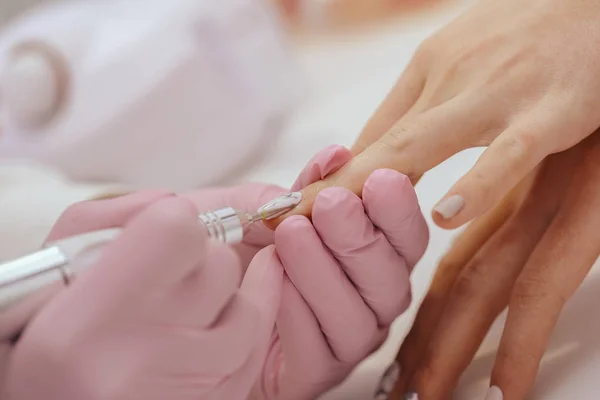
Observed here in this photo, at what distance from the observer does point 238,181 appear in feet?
3.18

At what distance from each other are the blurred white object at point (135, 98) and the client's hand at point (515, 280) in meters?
0.51

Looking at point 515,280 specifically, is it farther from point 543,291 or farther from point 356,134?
point 356,134

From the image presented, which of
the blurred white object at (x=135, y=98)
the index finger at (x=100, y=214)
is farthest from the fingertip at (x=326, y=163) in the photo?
the blurred white object at (x=135, y=98)

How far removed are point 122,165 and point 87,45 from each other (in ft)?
0.69

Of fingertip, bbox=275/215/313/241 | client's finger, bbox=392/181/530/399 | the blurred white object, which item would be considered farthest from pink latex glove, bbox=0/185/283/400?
the blurred white object

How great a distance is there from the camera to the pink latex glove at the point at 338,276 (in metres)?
0.43

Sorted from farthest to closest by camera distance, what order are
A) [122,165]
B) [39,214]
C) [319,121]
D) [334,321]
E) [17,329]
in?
[319,121] → [122,165] → [39,214] → [334,321] → [17,329]

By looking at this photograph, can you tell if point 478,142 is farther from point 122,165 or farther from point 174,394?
point 122,165

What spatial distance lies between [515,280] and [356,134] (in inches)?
19.4

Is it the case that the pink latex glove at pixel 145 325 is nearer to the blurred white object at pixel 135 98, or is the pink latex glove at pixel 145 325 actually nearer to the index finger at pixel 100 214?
the index finger at pixel 100 214

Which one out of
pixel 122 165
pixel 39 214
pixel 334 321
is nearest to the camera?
pixel 334 321

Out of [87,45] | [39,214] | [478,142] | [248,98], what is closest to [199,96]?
[248,98]

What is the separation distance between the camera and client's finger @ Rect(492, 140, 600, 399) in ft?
1.51

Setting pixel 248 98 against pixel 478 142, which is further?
pixel 248 98
